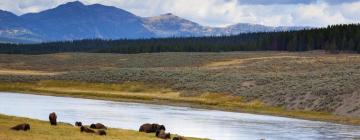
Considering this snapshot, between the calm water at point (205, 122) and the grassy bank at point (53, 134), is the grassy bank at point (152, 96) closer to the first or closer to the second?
the calm water at point (205, 122)

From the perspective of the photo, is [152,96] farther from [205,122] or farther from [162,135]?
[162,135]

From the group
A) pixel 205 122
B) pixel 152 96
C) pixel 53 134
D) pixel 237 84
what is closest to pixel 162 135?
pixel 53 134

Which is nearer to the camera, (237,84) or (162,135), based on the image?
(162,135)

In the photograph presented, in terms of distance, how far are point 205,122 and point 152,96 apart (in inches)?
1149

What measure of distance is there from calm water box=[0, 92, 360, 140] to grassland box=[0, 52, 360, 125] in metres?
5.75

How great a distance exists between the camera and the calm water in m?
41.1

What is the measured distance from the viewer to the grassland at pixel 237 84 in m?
61.1

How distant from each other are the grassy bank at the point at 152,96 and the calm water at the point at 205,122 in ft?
11.6

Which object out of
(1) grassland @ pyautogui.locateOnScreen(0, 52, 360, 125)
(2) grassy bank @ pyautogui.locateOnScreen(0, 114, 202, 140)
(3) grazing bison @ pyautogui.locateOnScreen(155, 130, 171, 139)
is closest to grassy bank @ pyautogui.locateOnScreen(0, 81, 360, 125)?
(1) grassland @ pyautogui.locateOnScreen(0, 52, 360, 125)

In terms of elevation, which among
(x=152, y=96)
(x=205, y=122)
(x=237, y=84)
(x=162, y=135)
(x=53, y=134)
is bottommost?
(x=152, y=96)

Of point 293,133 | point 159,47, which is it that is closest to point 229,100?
point 293,133

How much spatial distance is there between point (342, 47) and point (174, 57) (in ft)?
110

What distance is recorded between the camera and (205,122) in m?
48.9

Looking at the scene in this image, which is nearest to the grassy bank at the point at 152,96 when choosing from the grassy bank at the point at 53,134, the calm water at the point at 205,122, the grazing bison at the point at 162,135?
the calm water at the point at 205,122
